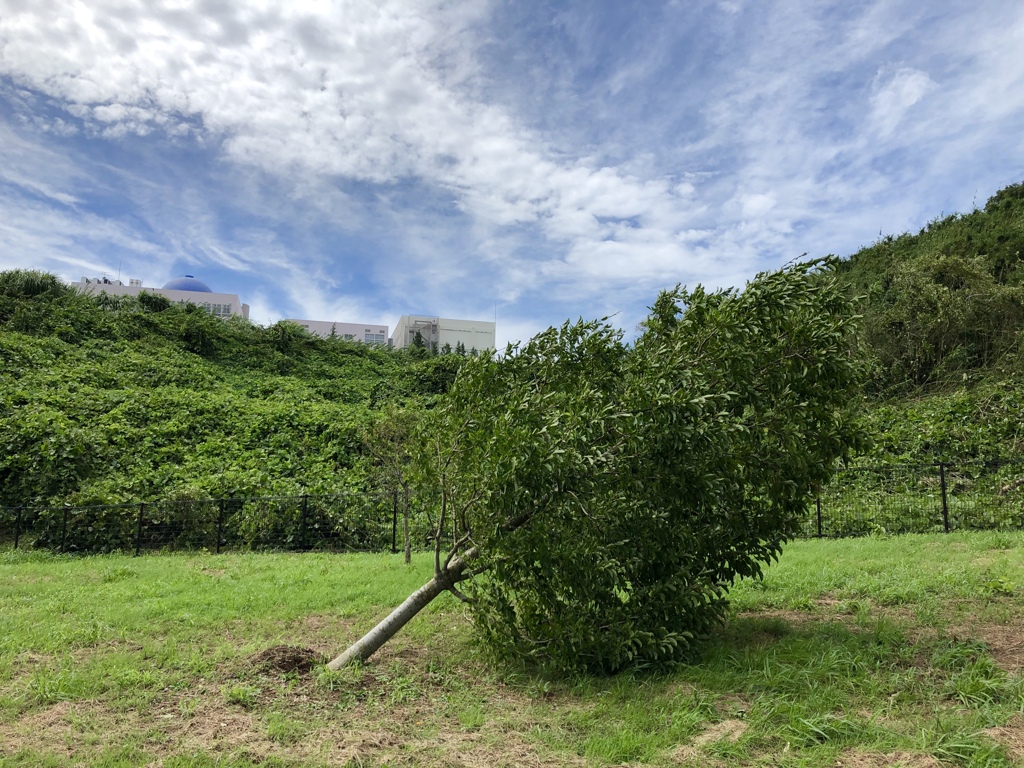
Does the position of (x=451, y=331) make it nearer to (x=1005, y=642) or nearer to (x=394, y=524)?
(x=394, y=524)

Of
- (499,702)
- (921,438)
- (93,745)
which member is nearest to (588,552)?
(499,702)

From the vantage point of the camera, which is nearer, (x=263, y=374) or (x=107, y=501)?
(x=107, y=501)

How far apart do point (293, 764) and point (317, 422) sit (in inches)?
635

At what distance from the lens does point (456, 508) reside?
17.9 ft

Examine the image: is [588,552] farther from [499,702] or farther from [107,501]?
[107,501]

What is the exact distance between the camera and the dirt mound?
5.18 meters

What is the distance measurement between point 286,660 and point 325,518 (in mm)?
8629

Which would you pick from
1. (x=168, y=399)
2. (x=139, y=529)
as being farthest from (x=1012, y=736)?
(x=168, y=399)

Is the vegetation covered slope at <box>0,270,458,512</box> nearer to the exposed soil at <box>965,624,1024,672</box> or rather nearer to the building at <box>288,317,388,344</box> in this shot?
the exposed soil at <box>965,624,1024,672</box>

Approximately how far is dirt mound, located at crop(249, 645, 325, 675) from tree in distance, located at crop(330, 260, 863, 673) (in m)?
0.28

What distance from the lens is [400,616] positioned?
5477 mm

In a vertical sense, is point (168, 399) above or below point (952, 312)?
below

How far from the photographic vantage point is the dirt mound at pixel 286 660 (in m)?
5.18

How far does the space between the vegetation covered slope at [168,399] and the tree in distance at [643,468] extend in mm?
10491
